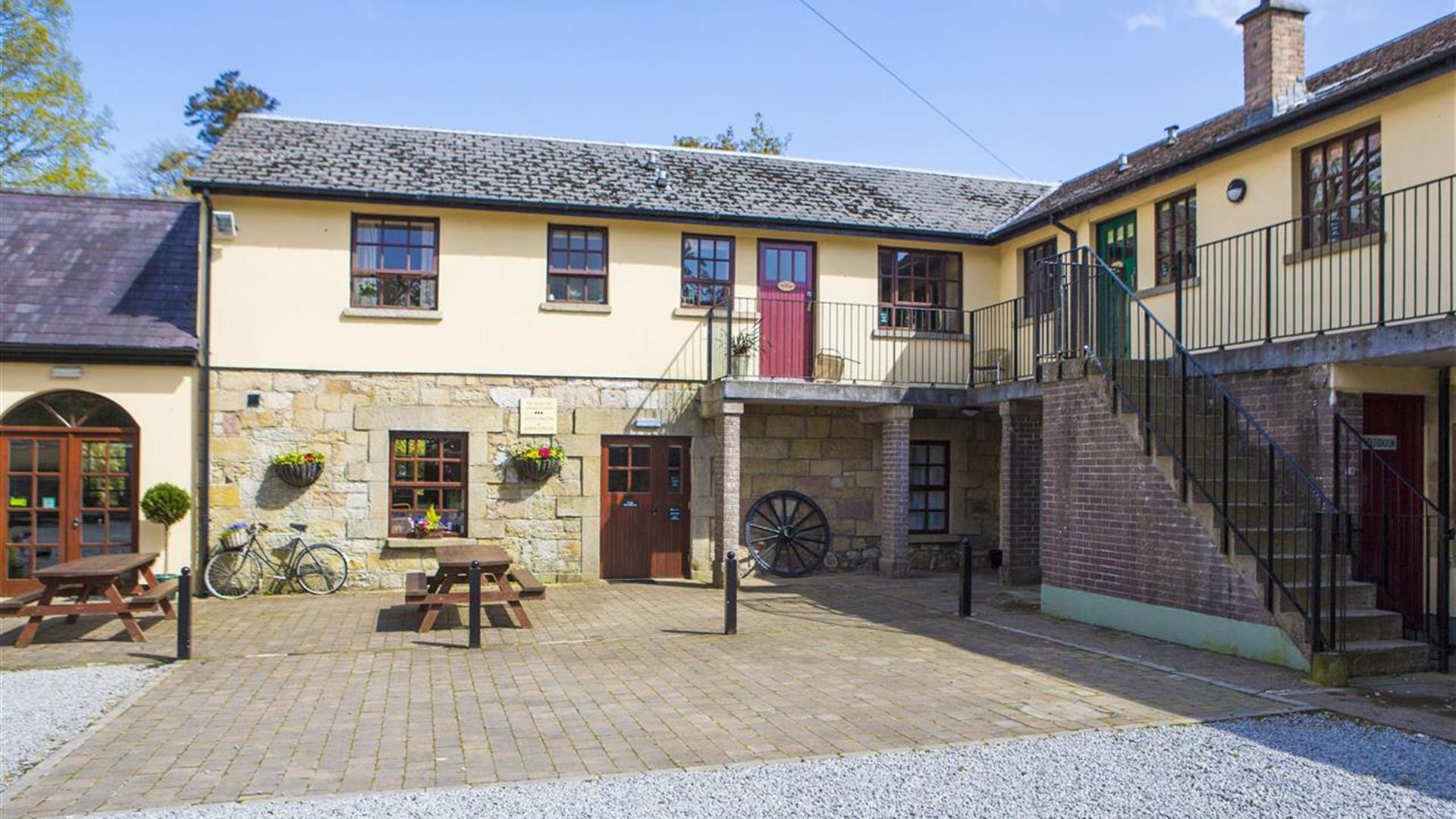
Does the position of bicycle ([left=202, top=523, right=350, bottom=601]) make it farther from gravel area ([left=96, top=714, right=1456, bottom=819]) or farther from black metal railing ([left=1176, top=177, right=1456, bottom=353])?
black metal railing ([left=1176, top=177, right=1456, bottom=353])

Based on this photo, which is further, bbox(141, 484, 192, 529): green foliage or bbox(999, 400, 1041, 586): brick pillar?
bbox(999, 400, 1041, 586): brick pillar

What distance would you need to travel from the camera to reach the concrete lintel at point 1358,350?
26.6 ft

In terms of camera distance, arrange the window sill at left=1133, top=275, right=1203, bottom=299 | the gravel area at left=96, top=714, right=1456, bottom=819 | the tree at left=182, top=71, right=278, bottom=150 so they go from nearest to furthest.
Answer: the gravel area at left=96, top=714, right=1456, bottom=819 < the window sill at left=1133, top=275, right=1203, bottom=299 < the tree at left=182, top=71, right=278, bottom=150

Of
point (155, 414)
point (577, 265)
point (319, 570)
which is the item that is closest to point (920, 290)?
point (577, 265)

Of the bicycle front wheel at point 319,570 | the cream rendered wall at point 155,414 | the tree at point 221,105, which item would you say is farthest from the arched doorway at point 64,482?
the tree at point 221,105

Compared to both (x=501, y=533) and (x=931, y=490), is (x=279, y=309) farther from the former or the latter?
(x=931, y=490)

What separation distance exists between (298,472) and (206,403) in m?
1.46

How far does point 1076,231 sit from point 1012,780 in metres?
10.7

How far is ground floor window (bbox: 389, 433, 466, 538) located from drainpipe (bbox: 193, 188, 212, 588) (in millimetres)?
2157

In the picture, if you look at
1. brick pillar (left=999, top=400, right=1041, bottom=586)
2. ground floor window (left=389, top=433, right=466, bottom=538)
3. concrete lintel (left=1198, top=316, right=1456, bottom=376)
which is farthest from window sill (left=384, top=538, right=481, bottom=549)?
concrete lintel (left=1198, top=316, right=1456, bottom=376)

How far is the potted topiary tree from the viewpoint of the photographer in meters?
12.8

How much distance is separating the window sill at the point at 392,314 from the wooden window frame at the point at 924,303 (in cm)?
627

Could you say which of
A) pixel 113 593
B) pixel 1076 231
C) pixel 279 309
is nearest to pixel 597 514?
pixel 279 309

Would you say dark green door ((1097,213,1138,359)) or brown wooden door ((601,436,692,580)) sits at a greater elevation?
dark green door ((1097,213,1138,359))
